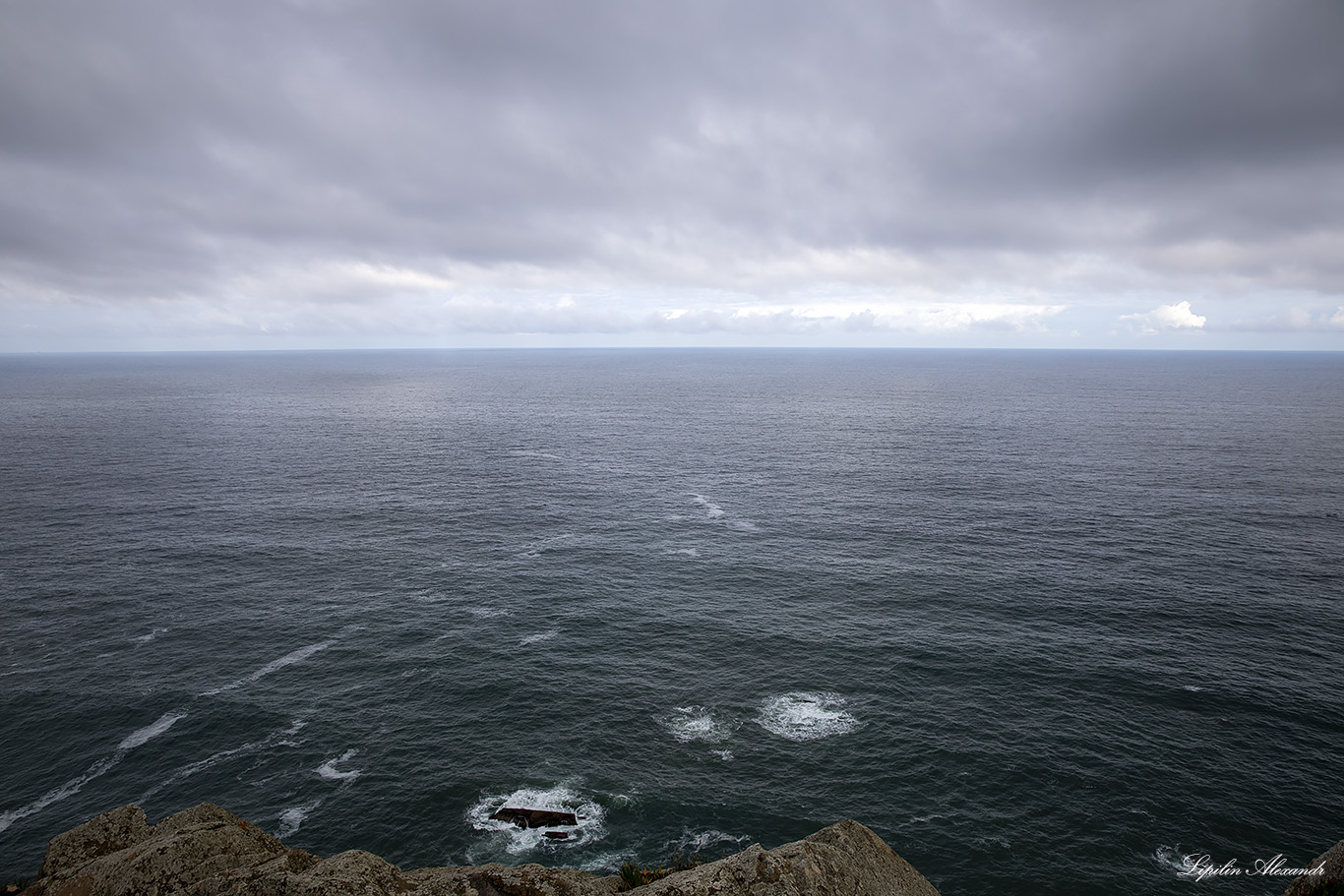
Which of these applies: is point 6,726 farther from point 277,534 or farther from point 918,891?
point 918,891

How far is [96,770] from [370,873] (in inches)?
2099

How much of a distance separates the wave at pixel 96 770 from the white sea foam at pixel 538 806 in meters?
34.3

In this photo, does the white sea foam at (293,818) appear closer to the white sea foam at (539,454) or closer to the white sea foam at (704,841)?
the white sea foam at (704,841)

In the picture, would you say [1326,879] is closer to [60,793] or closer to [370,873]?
[370,873]

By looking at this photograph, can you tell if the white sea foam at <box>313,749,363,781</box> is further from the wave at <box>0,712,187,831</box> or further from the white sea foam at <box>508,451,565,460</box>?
the white sea foam at <box>508,451,565,460</box>

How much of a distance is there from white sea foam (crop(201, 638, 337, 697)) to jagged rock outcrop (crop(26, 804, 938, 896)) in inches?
1805

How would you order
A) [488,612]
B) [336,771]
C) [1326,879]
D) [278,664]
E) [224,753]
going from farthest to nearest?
[488,612]
[278,664]
[224,753]
[336,771]
[1326,879]

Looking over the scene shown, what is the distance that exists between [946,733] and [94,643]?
96.3 m

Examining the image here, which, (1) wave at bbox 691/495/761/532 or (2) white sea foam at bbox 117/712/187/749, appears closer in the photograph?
(2) white sea foam at bbox 117/712/187/749

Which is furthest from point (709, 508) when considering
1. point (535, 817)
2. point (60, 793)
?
point (60, 793)

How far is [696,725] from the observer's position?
6938cm

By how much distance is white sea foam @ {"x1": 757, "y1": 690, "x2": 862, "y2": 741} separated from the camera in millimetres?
67875

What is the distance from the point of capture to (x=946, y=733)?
68.0m

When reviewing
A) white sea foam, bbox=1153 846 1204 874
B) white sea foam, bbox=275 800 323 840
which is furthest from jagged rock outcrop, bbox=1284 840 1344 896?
white sea foam, bbox=275 800 323 840
